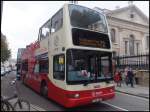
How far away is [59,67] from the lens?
9688mm

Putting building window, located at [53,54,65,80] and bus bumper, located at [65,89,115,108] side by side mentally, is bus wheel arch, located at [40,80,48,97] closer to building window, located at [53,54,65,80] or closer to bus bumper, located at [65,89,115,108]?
building window, located at [53,54,65,80]

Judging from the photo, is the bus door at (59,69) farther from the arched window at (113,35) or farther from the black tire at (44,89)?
the arched window at (113,35)

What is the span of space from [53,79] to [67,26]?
239 cm

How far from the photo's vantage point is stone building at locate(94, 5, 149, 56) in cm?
4069

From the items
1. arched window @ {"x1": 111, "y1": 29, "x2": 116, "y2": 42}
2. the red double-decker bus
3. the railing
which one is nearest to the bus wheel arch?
the red double-decker bus

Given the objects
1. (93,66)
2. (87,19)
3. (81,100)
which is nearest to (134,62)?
(93,66)

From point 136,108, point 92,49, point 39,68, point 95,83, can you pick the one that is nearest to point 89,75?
point 95,83

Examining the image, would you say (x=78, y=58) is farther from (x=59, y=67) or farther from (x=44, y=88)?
(x=44, y=88)

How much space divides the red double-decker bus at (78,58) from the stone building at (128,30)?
2922 centimetres

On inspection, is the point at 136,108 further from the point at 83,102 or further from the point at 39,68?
the point at 39,68

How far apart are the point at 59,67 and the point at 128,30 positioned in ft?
117

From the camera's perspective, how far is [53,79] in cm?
1029

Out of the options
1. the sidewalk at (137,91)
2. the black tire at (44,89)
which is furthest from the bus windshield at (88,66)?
the sidewalk at (137,91)

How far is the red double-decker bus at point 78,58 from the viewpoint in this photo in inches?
356
